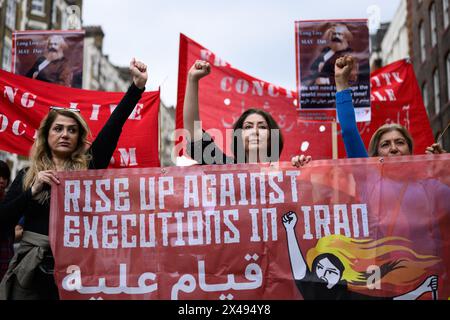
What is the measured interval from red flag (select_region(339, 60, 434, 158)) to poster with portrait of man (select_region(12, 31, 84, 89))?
3276mm

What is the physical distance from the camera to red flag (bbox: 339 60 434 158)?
6746mm

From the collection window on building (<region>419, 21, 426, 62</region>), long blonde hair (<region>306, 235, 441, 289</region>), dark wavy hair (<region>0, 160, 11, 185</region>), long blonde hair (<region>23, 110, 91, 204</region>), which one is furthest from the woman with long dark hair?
window on building (<region>419, 21, 426, 62</region>)

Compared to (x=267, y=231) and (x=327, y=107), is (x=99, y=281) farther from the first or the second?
(x=327, y=107)

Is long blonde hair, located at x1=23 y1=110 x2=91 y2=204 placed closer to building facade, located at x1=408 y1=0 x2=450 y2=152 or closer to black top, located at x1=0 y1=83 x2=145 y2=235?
black top, located at x1=0 y1=83 x2=145 y2=235

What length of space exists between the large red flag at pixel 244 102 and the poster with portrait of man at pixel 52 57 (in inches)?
53.7

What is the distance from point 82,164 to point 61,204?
11.5 inches

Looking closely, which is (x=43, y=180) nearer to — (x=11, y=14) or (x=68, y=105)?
(x=68, y=105)

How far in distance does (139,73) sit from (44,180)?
88cm

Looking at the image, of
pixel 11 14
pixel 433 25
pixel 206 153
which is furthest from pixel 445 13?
pixel 206 153

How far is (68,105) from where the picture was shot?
622 centimetres

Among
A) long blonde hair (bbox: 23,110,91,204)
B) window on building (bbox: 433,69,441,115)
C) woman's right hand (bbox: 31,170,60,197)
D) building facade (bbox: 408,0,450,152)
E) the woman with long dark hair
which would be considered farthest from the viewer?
window on building (bbox: 433,69,441,115)

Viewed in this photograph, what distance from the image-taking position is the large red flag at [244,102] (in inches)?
271
